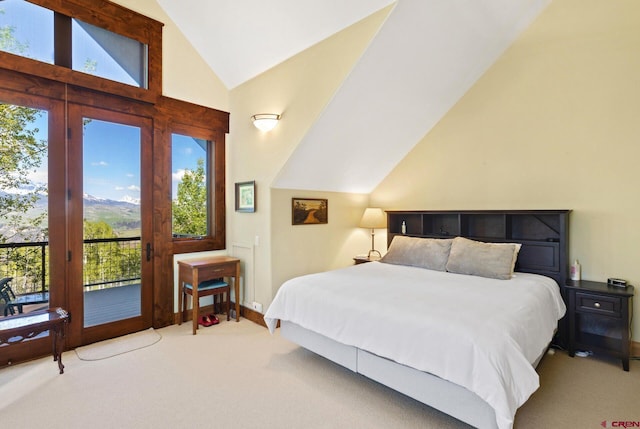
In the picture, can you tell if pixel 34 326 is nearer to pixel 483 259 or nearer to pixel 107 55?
pixel 107 55

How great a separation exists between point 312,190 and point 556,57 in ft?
9.89

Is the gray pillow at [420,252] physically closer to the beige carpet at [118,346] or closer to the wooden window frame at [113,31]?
the beige carpet at [118,346]

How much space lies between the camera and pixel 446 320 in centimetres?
209

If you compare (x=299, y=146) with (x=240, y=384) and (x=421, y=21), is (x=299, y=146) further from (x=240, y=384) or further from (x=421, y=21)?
(x=240, y=384)

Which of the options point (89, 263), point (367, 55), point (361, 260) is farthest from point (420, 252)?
point (89, 263)

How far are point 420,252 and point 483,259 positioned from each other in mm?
692

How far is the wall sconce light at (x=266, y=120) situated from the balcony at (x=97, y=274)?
75.0 inches

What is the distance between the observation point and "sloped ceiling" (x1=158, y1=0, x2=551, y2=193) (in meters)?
2.98

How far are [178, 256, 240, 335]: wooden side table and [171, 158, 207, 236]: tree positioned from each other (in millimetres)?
432

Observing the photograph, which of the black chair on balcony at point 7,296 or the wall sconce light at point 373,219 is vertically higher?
the wall sconce light at point 373,219

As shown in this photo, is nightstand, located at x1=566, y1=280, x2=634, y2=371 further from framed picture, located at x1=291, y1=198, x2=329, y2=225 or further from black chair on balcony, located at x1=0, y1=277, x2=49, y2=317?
black chair on balcony, located at x1=0, y1=277, x2=49, y2=317

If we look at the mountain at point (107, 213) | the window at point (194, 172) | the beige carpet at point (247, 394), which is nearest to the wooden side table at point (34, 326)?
the beige carpet at point (247, 394)

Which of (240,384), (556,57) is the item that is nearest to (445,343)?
(240,384)

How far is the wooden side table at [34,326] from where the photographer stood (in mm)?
2469
